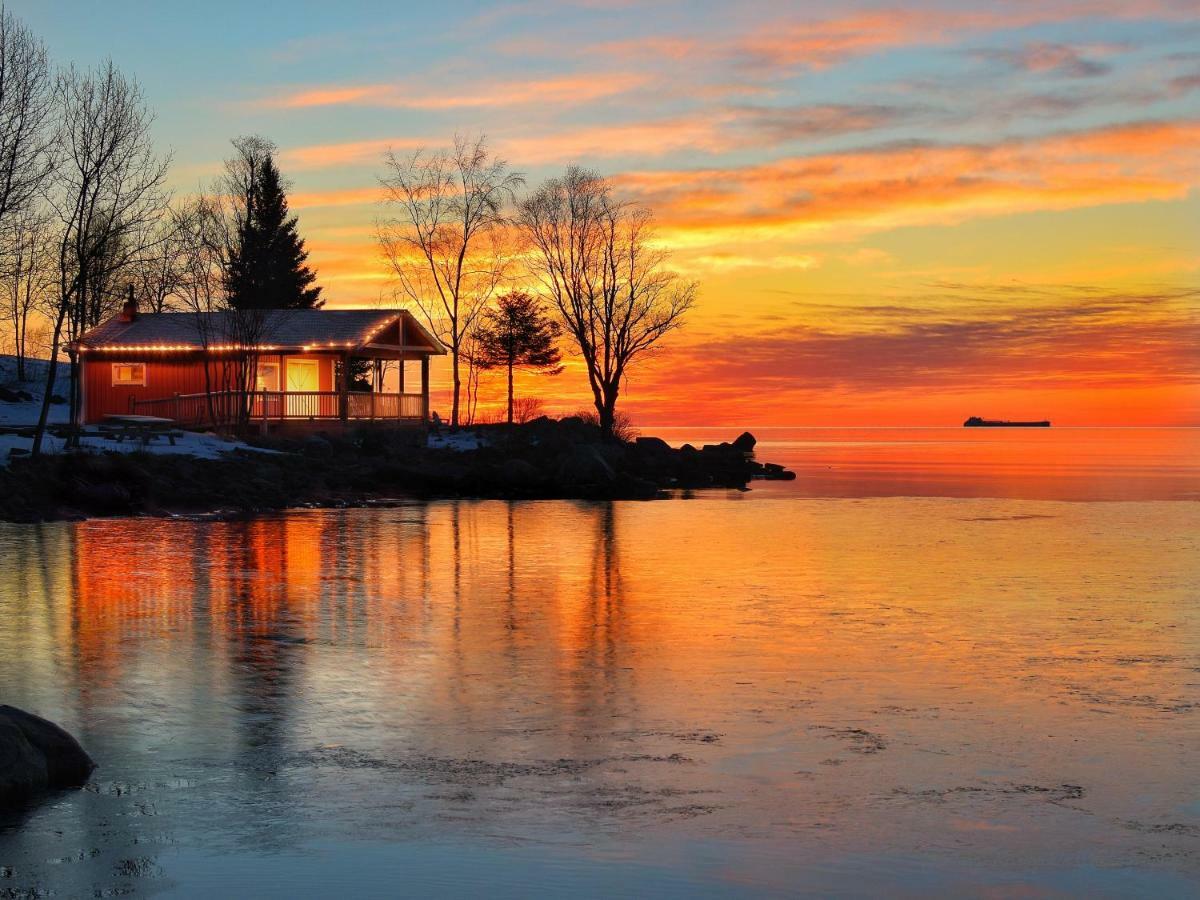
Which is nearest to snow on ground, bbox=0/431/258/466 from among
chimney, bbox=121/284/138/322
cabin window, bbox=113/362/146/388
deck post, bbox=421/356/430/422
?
cabin window, bbox=113/362/146/388

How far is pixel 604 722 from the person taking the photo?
10.3 meters

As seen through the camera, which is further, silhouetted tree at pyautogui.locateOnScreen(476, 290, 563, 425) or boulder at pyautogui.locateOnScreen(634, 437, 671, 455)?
silhouetted tree at pyautogui.locateOnScreen(476, 290, 563, 425)

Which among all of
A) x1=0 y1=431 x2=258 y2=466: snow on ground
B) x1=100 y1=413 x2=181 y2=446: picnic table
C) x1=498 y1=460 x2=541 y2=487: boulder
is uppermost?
x1=100 y1=413 x2=181 y2=446: picnic table

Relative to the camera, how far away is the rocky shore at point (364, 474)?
31.1 m

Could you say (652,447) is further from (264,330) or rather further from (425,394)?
(264,330)

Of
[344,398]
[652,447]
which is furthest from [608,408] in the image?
[344,398]

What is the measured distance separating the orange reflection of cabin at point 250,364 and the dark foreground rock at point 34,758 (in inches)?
1654

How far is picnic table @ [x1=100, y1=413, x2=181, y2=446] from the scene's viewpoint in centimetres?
3963

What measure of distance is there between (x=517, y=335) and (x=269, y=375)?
26.0m

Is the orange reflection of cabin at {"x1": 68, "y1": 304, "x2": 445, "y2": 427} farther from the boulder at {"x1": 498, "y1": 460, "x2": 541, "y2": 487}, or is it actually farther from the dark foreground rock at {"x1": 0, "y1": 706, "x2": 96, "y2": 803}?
the dark foreground rock at {"x1": 0, "y1": 706, "x2": 96, "y2": 803}

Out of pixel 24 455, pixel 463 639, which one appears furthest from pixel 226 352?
pixel 463 639

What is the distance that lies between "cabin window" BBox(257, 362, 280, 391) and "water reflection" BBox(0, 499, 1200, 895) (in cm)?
3160

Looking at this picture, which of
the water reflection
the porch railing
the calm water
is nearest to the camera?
the calm water

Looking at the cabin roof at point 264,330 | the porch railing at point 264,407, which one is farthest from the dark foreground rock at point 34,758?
the cabin roof at point 264,330
